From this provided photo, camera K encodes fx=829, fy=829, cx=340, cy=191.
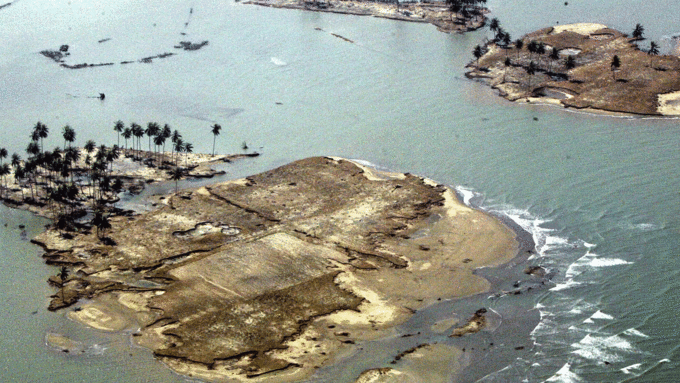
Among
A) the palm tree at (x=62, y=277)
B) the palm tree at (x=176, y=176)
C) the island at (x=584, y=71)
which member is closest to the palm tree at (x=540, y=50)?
the island at (x=584, y=71)

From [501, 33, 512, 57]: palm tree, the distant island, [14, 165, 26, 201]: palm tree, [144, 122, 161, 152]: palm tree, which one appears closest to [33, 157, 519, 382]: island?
[14, 165, 26, 201]: palm tree

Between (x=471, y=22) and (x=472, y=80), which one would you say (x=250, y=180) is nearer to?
(x=472, y=80)

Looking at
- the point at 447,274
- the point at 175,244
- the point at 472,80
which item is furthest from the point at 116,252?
the point at 472,80

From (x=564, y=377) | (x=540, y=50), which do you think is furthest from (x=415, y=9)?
(x=564, y=377)

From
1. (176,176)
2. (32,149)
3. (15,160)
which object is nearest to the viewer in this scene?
(176,176)

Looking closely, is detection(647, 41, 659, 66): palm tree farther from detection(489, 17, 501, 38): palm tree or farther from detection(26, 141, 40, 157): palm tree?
detection(26, 141, 40, 157): palm tree

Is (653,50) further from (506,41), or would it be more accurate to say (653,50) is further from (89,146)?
(89,146)

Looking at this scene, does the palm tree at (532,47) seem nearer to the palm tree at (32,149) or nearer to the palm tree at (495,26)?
the palm tree at (495,26)
